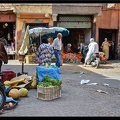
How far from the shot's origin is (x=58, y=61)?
12742 mm

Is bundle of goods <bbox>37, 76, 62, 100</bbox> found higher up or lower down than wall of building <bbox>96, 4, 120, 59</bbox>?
lower down

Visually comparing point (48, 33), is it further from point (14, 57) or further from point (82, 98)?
point (82, 98)

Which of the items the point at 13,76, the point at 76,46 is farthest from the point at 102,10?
the point at 13,76

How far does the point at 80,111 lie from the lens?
639 centimetres

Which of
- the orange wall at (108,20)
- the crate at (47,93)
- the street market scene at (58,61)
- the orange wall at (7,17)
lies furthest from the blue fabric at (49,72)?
the orange wall at (108,20)

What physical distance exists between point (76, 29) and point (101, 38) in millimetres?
2256

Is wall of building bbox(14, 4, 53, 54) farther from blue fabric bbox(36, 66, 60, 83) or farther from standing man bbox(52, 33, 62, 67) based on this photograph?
blue fabric bbox(36, 66, 60, 83)

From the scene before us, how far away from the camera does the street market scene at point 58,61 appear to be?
6914 mm

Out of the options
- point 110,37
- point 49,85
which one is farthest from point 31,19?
point 49,85

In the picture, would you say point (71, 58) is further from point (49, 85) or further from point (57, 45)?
point (49, 85)

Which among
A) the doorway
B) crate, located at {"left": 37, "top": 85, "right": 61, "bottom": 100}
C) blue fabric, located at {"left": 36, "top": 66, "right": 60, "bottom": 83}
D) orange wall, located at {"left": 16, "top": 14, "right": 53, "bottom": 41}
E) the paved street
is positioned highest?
orange wall, located at {"left": 16, "top": 14, "right": 53, "bottom": 41}

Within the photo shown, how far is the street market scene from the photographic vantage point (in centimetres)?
691

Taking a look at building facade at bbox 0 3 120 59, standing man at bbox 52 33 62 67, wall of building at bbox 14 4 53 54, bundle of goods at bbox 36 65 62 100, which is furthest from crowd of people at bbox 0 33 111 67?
wall of building at bbox 14 4 53 54

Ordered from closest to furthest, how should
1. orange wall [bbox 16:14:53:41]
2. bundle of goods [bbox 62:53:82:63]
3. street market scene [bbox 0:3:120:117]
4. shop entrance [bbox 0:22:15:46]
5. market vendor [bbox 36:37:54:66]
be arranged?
street market scene [bbox 0:3:120:117], market vendor [bbox 36:37:54:66], bundle of goods [bbox 62:53:82:63], orange wall [bbox 16:14:53:41], shop entrance [bbox 0:22:15:46]
